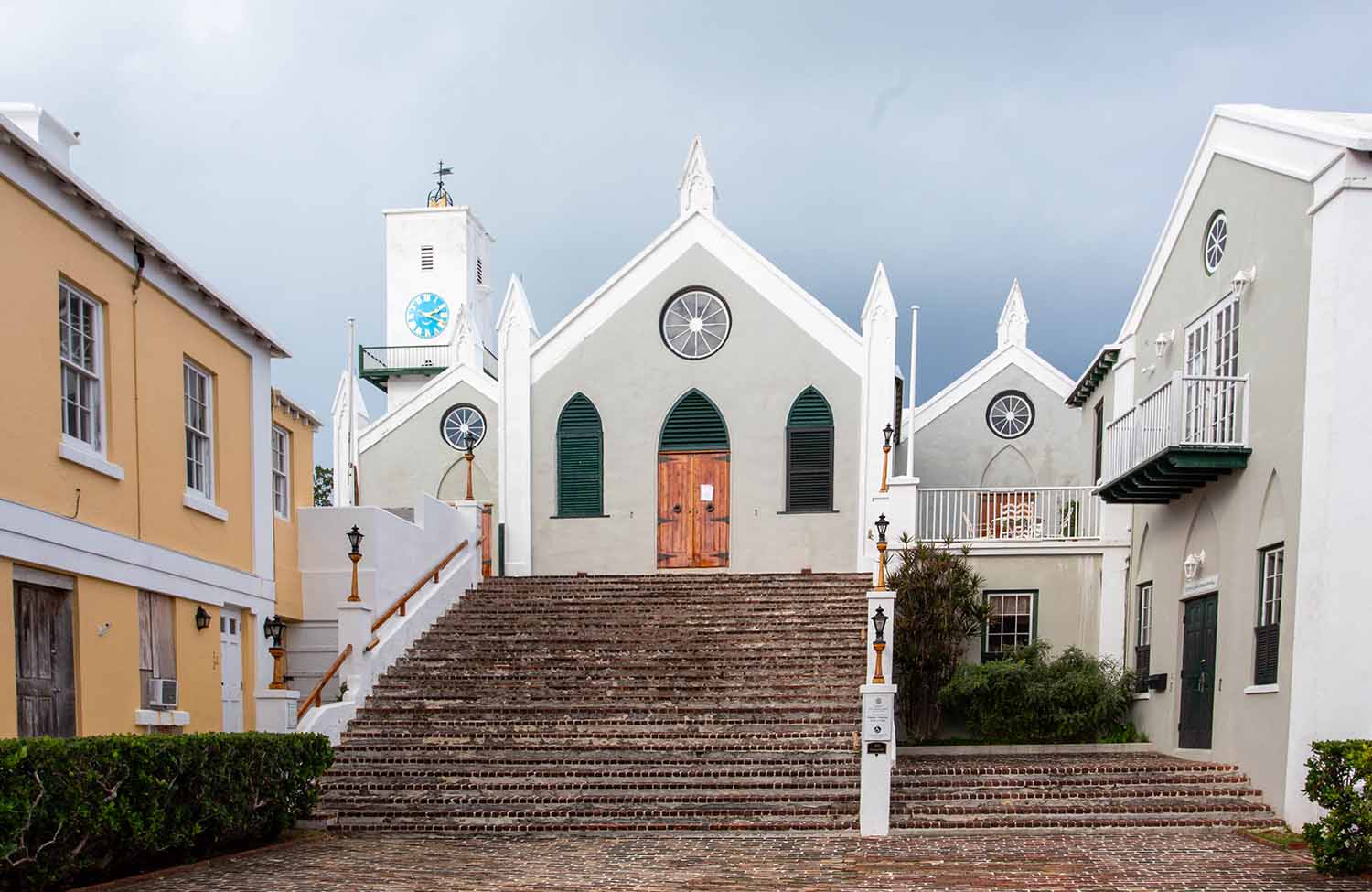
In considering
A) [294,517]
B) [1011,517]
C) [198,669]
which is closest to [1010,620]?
[1011,517]

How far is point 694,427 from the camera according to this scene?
877 inches

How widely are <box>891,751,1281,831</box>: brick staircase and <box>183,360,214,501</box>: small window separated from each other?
8525 millimetres

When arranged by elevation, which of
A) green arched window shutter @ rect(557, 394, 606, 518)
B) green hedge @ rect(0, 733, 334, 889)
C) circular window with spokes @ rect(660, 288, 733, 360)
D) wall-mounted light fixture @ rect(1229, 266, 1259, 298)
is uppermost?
circular window with spokes @ rect(660, 288, 733, 360)

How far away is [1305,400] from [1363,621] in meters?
2.21

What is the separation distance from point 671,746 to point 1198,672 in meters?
6.60

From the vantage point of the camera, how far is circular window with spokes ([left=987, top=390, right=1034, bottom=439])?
26.0 meters

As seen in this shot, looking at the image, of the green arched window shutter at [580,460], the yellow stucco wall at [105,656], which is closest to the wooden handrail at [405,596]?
the green arched window shutter at [580,460]

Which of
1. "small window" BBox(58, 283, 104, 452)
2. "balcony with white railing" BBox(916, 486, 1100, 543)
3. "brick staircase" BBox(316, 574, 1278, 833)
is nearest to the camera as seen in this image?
"small window" BBox(58, 283, 104, 452)

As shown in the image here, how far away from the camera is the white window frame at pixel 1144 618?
17047 mm

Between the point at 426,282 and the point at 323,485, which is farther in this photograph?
the point at 323,485

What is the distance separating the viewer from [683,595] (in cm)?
1966

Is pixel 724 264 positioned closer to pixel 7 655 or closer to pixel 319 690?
pixel 319 690

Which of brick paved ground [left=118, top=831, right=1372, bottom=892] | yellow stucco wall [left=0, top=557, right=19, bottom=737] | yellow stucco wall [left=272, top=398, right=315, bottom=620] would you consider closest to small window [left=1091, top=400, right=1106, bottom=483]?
brick paved ground [left=118, top=831, right=1372, bottom=892]

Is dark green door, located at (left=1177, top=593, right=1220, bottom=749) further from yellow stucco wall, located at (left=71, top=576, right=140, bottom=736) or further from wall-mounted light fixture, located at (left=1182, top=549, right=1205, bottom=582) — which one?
yellow stucco wall, located at (left=71, top=576, right=140, bottom=736)
